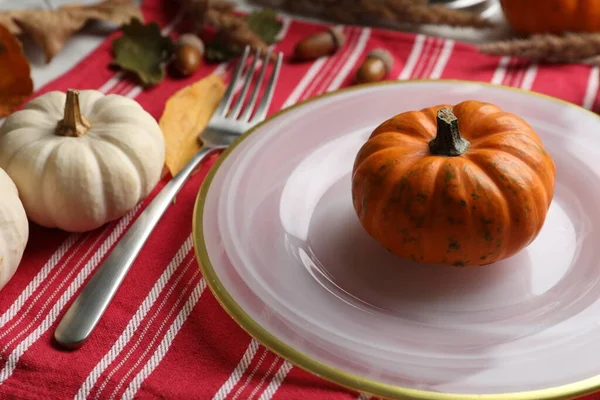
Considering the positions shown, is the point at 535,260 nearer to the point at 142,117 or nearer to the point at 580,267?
the point at 580,267

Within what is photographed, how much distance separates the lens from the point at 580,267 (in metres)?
1.01

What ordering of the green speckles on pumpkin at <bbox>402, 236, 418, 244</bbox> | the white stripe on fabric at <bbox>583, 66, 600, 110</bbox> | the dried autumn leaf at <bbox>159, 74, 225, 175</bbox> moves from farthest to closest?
1. the white stripe on fabric at <bbox>583, 66, 600, 110</bbox>
2. the dried autumn leaf at <bbox>159, 74, 225, 175</bbox>
3. the green speckles on pumpkin at <bbox>402, 236, 418, 244</bbox>

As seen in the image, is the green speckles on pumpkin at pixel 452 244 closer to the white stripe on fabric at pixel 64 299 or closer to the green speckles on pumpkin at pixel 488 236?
the green speckles on pumpkin at pixel 488 236

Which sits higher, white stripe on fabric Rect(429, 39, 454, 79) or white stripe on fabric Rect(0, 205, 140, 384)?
white stripe on fabric Rect(429, 39, 454, 79)

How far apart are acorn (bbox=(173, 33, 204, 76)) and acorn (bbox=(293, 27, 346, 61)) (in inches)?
9.3

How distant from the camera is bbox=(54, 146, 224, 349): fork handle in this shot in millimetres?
959

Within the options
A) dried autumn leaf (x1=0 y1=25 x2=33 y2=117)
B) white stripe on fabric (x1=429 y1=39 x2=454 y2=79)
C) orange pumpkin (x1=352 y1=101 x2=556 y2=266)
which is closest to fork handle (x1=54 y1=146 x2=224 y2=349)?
orange pumpkin (x1=352 y1=101 x2=556 y2=266)

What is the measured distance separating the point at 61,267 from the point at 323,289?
1.43 feet

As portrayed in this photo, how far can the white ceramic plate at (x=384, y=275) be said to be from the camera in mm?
831

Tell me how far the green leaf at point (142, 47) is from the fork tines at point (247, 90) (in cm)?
20

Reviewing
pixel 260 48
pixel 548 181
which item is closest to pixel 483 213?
pixel 548 181

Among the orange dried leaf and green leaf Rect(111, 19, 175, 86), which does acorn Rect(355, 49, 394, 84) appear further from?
the orange dried leaf

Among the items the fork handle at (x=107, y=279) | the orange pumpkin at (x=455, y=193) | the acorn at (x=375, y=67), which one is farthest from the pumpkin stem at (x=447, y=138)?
the acorn at (x=375, y=67)

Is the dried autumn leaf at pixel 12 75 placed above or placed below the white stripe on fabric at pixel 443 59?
below
